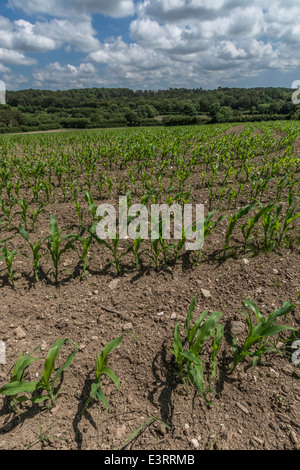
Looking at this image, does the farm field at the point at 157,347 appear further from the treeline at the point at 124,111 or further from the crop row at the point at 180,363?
the treeline at the point at 124,111

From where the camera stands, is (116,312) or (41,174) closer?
(116,312)

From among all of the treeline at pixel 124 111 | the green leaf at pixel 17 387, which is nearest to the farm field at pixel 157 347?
the green leaf at pixel 17 387

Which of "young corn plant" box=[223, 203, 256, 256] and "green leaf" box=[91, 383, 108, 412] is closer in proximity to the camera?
"green leaf" box=[91, 383, 108, 412]

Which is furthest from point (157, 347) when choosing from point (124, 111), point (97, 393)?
point (124, 111)

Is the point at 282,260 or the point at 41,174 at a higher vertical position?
the point at 41,174

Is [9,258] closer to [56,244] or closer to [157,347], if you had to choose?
[56,244]

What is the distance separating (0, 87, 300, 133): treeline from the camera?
5269 cm

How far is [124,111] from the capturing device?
83625 mm

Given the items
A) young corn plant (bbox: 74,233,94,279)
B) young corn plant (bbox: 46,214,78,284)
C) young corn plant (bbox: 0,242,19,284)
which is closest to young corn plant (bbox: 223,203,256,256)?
young corn plant (bbox: 74,233,94,279)

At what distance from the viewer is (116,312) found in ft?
7.43

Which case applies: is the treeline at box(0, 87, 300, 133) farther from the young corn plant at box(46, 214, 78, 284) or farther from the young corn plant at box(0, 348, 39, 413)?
the young corn plant at box(0, 348, 39, 413)
